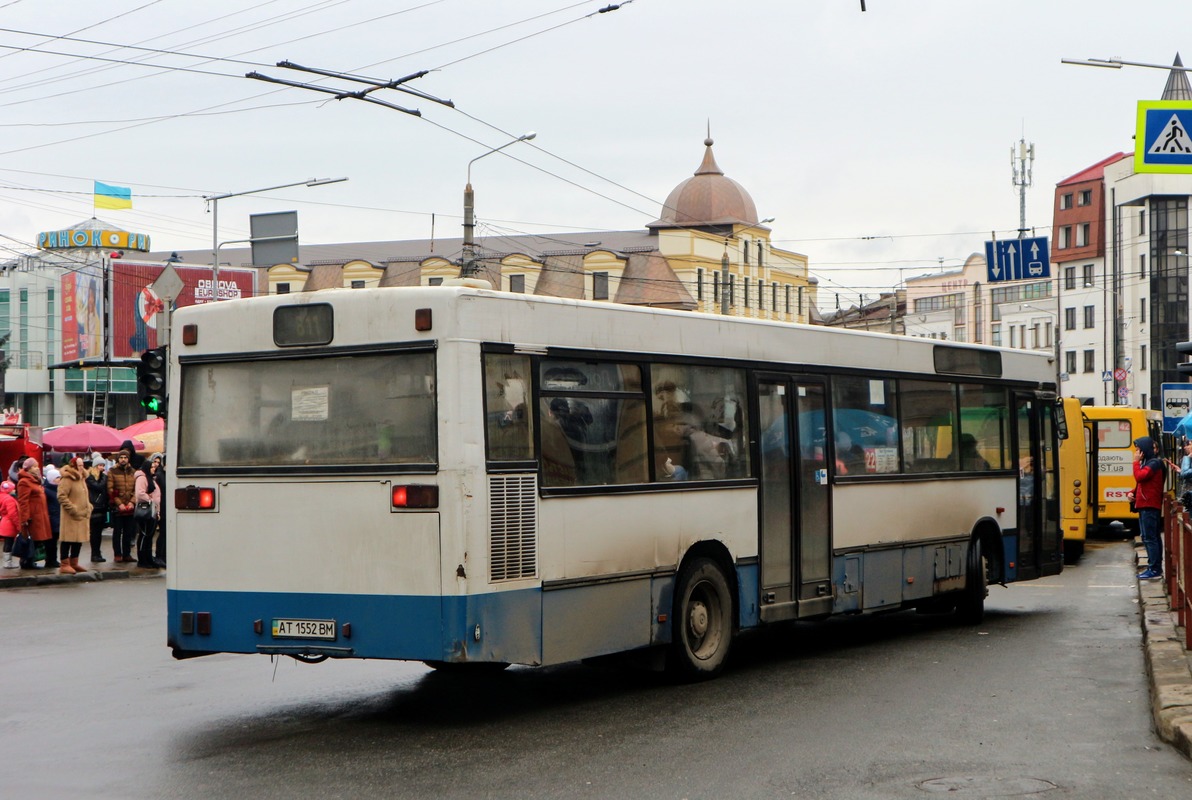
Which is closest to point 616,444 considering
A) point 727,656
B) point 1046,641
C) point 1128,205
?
point 727,656

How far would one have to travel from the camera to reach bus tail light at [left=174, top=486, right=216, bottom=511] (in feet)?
32.8

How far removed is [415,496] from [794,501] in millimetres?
4285

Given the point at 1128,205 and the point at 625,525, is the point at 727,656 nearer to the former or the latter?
the point at 625,525

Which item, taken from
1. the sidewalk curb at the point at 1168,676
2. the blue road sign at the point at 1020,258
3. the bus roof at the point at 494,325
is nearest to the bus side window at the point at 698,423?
the bus roof at the point at 494,325

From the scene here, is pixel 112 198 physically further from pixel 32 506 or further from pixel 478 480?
pixel 478 480

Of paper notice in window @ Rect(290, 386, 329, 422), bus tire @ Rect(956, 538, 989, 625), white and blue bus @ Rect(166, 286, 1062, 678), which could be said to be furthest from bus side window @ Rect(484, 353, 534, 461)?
bus tire @ Rect(956, 538, 989, 625)

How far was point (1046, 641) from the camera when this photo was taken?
1402cm

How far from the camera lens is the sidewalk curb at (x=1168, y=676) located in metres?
8.77

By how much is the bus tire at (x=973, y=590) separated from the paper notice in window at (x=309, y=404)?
8079 mm

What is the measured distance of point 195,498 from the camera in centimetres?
1004

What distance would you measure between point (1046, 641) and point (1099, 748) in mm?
5371

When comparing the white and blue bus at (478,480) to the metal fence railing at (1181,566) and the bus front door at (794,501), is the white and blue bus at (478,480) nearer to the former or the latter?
the bus front door at (794,501)

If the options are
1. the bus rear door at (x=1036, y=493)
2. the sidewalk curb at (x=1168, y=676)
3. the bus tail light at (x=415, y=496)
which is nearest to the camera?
the sidewalk curb at (x=1168, y=676)

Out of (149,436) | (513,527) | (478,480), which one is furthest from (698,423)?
(149,436)
